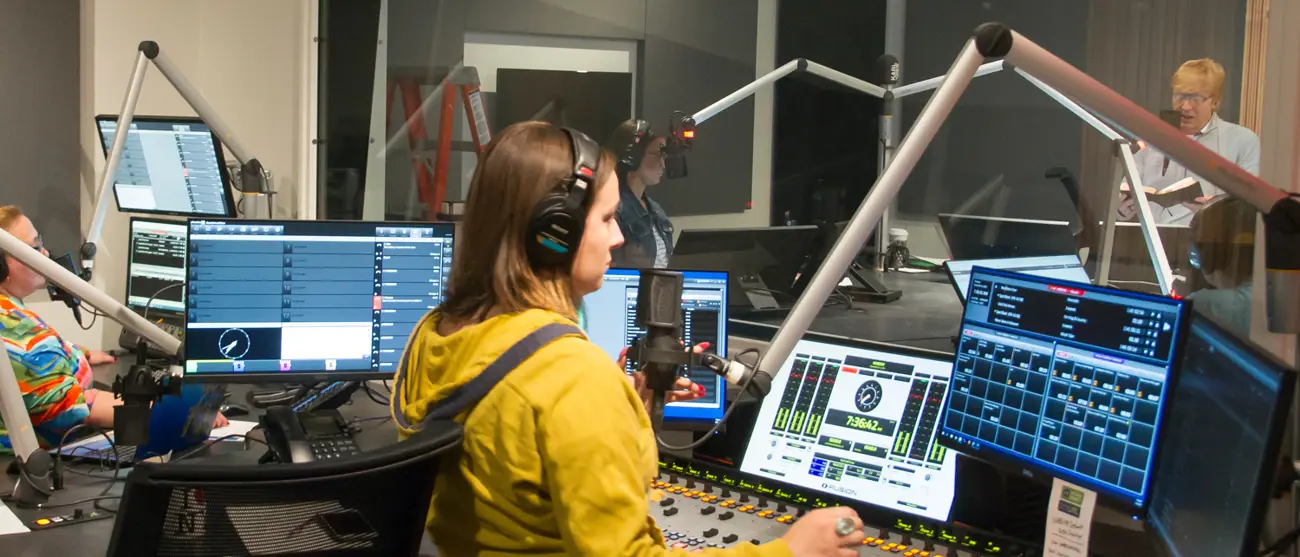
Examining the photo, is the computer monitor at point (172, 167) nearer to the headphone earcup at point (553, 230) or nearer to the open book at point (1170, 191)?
the headphone earcup at point (553, 230)

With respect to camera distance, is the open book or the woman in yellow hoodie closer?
the woman in yellow hoodie

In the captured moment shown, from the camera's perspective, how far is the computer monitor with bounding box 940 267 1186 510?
1.39 metres

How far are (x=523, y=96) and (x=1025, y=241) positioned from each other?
5.91ft

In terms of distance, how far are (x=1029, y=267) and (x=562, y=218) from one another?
1.92 meters

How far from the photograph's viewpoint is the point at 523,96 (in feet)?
12.7

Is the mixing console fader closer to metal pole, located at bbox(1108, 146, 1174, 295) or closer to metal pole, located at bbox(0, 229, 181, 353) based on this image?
metal pole, located at bbox(1108, 146, 1174, 295)

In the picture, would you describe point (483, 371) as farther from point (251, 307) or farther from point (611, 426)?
point (251, 307)

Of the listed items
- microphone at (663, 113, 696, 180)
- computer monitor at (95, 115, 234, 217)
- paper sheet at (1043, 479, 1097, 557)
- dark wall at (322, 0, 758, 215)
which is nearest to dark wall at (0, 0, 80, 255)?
computer monitor at (95, 115, 234, 217)

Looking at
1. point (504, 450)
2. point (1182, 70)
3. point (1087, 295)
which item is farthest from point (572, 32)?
point (504, 450)

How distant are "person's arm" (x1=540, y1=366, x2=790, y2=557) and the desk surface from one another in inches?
25.9

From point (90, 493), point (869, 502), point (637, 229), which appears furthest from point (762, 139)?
point (90, 493)

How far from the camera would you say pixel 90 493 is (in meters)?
2.03

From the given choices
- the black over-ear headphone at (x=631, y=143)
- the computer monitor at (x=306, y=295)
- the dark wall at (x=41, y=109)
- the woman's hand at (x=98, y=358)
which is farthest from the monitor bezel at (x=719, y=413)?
the dark wall at (x=41, y=109)

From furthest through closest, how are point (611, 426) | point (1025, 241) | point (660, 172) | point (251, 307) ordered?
point (660, 172)
point (1025, 241)
point (251, 307)
point (611, 426)
